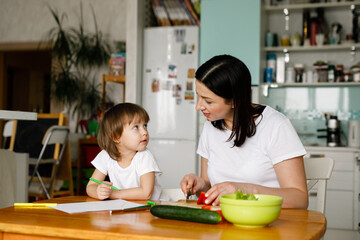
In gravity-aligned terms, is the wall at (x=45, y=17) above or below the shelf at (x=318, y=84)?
above

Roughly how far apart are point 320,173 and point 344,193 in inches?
87.0

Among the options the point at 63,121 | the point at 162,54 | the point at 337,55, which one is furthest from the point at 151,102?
the point at 337,55

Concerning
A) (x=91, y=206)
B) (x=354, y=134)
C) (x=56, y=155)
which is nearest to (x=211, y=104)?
(x=91, y=206)

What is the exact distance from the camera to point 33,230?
0.99 meters

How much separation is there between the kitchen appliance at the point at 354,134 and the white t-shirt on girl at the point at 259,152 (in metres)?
2.65

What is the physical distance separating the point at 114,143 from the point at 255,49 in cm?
267

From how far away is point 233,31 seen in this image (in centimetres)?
422

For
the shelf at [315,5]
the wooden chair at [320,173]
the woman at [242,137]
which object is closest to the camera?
the woman at [242,137]

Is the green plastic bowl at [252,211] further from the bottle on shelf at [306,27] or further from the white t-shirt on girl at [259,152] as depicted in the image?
the bottle on shelf at [306,27]

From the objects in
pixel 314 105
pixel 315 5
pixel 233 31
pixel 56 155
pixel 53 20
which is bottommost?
pixel 56 155

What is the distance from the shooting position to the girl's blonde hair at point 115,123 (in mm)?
1766

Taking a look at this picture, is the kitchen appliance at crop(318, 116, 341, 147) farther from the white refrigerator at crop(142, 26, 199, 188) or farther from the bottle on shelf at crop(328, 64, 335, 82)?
the white refrigerator at crop(142, 26, 199, 188)

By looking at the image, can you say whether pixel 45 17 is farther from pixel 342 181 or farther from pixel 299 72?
pixel 342 181

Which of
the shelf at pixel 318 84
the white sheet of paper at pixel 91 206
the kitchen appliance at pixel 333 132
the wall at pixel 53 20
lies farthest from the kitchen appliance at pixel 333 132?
the white sheet of paper at pixel 91 206
